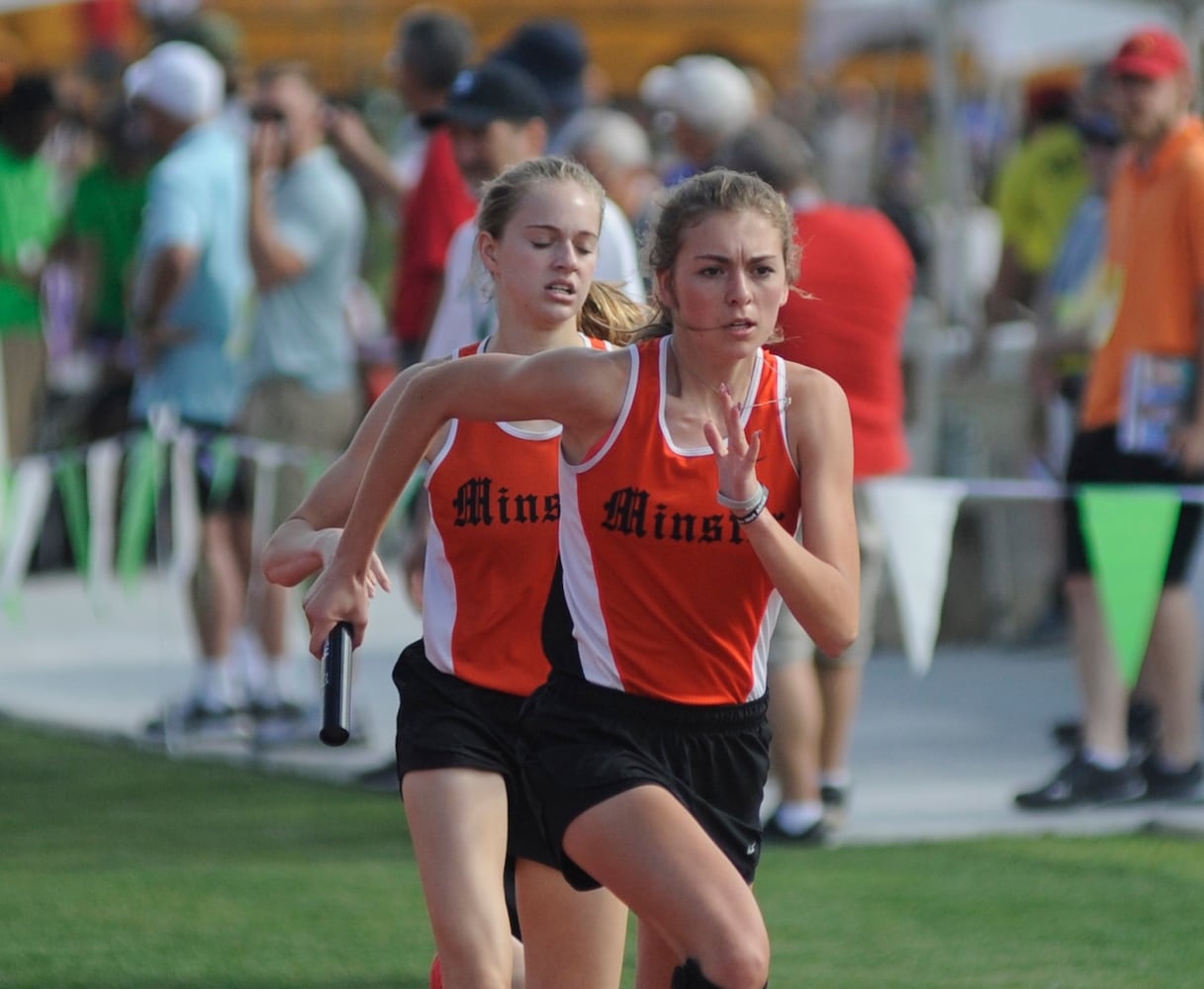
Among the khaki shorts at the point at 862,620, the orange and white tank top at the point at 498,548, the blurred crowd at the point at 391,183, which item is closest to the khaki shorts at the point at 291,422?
the blurred crowd at the point at 391,183

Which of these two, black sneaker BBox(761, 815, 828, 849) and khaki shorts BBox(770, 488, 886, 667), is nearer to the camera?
khaki shorts BBox(770, 488, 886, 667)

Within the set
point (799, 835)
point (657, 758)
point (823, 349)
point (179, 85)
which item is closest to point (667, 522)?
point (657, 758)

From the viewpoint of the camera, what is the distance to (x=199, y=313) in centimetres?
834

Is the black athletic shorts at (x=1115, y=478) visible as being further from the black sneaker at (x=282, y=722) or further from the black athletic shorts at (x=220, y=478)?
the black athletic shorts at (x=220, y=478)

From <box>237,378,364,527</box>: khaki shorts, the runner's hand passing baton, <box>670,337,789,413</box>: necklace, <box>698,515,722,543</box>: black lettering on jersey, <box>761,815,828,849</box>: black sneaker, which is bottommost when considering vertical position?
<box>761,815,828,849</box>: black sneaker

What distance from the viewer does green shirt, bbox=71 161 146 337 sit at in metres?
10.9

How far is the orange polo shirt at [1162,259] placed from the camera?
656 centimetres

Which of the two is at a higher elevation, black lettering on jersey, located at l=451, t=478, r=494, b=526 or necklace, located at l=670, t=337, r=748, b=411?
necklace, located at l=670, t=337, r=748, b=411

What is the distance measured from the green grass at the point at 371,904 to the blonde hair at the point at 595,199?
1.58 metres

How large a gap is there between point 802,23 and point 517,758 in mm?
20780

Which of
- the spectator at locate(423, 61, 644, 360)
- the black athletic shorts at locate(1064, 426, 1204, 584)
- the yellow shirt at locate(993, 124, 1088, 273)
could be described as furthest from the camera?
the yellow shirt at locate(993, 124, 1088, 273)

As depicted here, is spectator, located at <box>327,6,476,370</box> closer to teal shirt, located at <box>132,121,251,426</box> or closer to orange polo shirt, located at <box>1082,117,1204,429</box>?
teal shirt, located at <box>132,121,251,426</box>

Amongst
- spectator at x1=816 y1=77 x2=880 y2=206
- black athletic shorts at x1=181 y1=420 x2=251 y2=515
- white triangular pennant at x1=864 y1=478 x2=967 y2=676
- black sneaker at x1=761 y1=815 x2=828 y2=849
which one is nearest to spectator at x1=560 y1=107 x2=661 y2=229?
white triangular pennant at x1=864 y1=478 x2=967 y2=676

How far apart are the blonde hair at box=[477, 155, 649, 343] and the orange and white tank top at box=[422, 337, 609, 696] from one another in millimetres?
373
